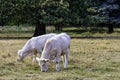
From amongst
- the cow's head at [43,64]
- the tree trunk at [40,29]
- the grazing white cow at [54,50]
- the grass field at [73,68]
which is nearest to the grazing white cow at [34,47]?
the grass field at [73,68]

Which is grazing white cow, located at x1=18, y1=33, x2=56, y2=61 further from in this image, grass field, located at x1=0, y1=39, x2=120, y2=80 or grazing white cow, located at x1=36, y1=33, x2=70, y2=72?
grazing white cow, located at x1=36, y1=33, x2=70, y2=72

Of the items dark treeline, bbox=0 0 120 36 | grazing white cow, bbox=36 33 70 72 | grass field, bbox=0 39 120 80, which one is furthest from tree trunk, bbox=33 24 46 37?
grazing white cow, bbox=36 33 70 72

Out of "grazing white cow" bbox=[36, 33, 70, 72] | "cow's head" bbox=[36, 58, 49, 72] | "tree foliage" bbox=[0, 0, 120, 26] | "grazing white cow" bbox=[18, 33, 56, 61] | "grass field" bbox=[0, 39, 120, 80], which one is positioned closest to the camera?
"grass field" bbox=[0, 39, 120, 80]

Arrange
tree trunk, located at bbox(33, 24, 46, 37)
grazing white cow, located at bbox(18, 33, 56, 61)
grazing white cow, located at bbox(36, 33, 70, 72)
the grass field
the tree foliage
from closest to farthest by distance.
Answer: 1. the grass field
2. grazing white cow, located at bbox(36, 33, 70, 72)
3. grazing white cow, located at bbox(18, 33, 56, 61)
4. the tree foliage
5. tree trunk, located at bbox(33, 24, 46, 37)

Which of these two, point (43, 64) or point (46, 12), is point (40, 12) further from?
point (43, 64)

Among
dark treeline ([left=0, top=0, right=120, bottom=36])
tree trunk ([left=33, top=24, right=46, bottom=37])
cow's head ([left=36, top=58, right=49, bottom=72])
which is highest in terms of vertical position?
cow's head ([left=36, top=58, right=49, bottom=72])

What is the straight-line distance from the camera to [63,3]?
30.9 metres

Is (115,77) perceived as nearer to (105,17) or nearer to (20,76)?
(20,76)

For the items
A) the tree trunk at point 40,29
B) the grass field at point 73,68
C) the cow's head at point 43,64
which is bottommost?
the tree trunk at point 40,29

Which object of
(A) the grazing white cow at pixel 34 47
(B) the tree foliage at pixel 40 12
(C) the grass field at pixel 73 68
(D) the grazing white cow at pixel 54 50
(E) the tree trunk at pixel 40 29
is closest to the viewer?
A: (C) the grass field at pixel 73 68

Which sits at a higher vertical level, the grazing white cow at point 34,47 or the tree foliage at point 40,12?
the grazing white cow at point 34,47

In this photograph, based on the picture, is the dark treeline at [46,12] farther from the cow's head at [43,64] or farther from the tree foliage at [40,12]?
the cow's head at [43,64]

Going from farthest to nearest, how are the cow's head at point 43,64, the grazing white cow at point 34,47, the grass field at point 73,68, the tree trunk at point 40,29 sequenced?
the tree trunk at point 40,29 → the grazing white cow at point 34,47 → the cow's head at point 43,64 → the grass field at point 73,68

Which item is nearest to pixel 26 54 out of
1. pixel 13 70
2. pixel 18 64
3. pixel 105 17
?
pixel 18 64
